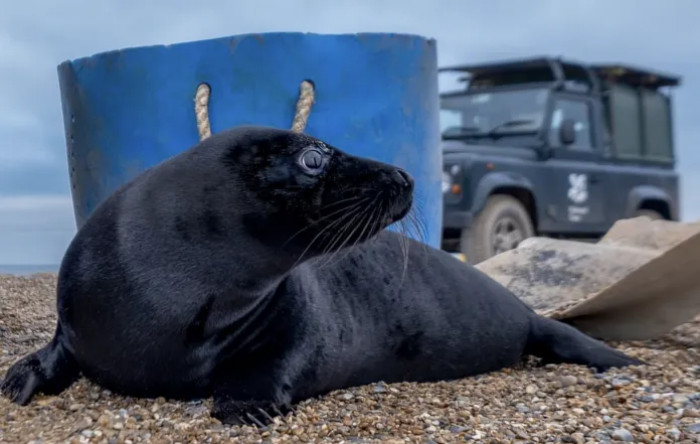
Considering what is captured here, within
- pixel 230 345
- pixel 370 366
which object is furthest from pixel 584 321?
pixel 230 345

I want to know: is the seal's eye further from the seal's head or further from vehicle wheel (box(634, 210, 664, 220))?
vehicle wheel (box(634, 210, 664, 220))

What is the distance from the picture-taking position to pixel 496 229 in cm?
731

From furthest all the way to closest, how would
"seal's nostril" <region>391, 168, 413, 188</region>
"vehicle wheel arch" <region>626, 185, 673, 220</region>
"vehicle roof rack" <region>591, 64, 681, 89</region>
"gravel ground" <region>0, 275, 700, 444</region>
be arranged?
"vehicle wheel arch" <region>626, 185, 673, 220</region> → "vehicle roof rack" <region>591, 64, 681, 89</region> → "seal's nostril" <region>391, 168, 413, 188</region> → "gravel ground" <region>0, 275, 700, 444</region>

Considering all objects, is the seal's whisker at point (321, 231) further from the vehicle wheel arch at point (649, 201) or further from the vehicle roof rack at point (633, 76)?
the vehicle wheel arch at point (649, 201)

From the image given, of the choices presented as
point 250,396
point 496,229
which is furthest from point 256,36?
point 496,229

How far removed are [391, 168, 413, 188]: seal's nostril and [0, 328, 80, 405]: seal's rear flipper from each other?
0.88 meters

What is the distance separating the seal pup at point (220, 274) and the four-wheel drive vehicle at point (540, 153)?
506 cm

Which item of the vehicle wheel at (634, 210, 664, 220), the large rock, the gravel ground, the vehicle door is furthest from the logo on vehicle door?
the gravel ground

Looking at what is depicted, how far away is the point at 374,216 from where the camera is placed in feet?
6.63

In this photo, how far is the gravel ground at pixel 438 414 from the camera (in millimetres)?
1892

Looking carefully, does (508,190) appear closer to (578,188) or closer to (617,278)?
(578,188)

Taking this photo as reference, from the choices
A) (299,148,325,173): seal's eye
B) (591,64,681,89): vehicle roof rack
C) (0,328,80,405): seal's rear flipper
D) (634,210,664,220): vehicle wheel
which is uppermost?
(591,64,681,89): vehicle roof rack

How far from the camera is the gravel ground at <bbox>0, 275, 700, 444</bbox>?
6.21 ft

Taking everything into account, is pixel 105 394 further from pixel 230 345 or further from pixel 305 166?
pixel 305 166
